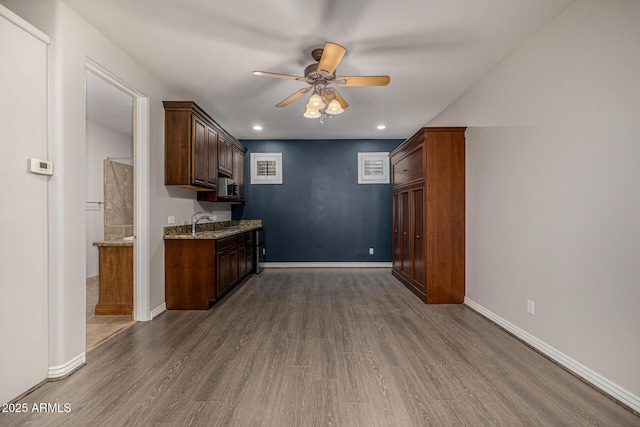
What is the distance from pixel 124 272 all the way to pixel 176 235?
0.67 m

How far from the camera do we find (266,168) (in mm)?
6367

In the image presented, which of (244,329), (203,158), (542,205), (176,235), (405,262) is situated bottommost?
(244,329)

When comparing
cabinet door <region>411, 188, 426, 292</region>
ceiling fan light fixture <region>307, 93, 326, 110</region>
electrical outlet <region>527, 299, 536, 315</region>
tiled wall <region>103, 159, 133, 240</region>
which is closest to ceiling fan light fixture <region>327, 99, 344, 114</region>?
ceiling fan light fixture <region>307, 93, 326, 110</region>

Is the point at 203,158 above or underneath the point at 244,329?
above

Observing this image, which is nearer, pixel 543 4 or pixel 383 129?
pixel 543 4

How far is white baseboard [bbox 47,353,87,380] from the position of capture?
211 centimetres

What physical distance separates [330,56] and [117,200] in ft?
16.0

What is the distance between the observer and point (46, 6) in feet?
7.03

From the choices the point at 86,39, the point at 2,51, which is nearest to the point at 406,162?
the point at 86,39

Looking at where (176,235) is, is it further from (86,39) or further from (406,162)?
(406,162)

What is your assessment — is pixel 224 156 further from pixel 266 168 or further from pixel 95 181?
pixel 95 181

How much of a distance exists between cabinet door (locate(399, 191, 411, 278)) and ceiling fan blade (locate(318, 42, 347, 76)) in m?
2.54

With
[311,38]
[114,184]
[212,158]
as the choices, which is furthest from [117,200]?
[311,38]

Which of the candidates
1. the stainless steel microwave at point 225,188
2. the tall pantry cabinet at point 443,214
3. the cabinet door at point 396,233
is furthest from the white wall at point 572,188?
the stainless steel microwave at point 225,188
